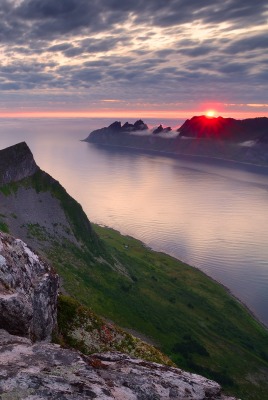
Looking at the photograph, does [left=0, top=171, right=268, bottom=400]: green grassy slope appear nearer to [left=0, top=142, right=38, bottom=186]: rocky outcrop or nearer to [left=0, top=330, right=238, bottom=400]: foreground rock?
[left=0, top=142, right=38, bottom=186]: rocky outcrop

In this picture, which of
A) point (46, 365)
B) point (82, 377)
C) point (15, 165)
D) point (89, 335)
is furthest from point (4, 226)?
point (82, 377)

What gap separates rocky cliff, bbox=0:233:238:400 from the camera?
15.8 m

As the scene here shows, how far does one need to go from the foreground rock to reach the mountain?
7538 cm

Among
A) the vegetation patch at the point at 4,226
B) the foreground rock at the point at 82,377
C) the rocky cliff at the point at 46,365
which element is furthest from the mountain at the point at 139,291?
the foreground rock at the point at 82,377

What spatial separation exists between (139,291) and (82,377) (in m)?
114

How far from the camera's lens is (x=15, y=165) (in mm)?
134875

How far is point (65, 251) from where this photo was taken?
398 ft

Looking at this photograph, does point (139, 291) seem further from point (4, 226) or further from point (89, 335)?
point (89, 335)

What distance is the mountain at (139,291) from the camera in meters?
99.2

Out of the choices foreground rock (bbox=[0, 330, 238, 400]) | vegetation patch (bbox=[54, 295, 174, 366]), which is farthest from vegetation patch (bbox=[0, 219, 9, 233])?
foreground rock (bbox=[0, 330, 238, 400])

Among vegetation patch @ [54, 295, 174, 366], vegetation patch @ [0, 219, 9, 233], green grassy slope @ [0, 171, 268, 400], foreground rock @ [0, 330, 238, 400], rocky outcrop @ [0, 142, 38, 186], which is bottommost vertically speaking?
green grassy slope @ [0, 171, 268, 400]

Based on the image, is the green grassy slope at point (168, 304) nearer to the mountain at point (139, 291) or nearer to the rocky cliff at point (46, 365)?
the mountain at point (139, 291)

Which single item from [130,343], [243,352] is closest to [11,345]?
[130,343]

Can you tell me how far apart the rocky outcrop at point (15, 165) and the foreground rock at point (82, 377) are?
395 feet
